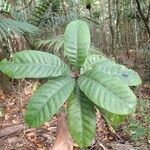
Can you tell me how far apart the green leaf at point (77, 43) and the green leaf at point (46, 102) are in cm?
11

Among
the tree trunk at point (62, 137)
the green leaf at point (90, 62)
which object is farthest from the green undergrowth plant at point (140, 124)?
the green leaf at point (90, 62)

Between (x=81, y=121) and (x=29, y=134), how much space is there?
1.79 m

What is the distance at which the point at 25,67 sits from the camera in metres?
1.34

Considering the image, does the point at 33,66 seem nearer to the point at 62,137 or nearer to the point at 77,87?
the point at 77,87

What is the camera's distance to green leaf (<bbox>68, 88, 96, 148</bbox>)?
128cm

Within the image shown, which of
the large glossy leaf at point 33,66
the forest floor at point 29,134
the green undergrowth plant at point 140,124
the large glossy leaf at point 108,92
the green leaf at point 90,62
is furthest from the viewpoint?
the green undergrowth plant at point 140,124

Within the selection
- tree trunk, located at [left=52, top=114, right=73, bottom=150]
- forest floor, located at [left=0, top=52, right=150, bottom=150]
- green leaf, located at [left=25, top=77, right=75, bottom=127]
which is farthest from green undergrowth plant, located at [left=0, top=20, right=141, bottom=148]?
forest floor, located at [left=0, top=52, right=150, bottom=150]

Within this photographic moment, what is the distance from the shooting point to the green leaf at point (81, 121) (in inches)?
50.3

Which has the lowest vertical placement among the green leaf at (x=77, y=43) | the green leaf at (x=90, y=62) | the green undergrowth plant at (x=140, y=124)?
the green undergrowth plant at (x=140, y=124)

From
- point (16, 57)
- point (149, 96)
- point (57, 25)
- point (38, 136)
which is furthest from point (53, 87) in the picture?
point (149, 96)

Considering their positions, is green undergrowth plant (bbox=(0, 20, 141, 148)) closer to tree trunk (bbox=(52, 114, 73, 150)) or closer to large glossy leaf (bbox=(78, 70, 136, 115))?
large glossy leaf (bbox=(78, 70, 136, 115))

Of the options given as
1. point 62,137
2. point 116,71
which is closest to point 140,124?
point 62,137

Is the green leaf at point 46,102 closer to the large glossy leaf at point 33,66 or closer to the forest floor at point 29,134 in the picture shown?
the large glossy leaf at point 33,66

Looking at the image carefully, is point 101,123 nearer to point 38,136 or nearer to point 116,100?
point 38,136
